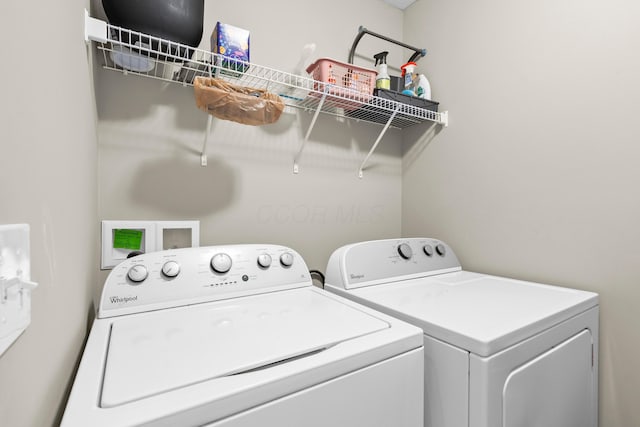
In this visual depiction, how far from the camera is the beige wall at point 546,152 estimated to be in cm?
118

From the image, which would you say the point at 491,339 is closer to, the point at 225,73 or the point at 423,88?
the point at 225,73

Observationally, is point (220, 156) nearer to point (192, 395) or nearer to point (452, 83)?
point (192, 395)

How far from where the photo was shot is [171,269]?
1052 millimetres

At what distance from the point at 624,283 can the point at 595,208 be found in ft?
0.96

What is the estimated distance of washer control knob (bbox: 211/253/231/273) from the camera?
44.1 inches

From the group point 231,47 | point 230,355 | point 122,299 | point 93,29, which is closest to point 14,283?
point 230,355

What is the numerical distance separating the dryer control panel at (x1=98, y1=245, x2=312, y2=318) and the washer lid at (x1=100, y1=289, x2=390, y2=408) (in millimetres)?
45

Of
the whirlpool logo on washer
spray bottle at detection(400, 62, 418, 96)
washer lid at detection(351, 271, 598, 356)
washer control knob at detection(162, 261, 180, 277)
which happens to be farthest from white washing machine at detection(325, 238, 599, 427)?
spray bottle at detection(400, 62, 418, 96)

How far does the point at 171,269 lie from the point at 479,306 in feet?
3.39

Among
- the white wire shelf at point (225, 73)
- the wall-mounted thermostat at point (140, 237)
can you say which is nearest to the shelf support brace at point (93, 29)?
the white wire shelf at point (225, 73)

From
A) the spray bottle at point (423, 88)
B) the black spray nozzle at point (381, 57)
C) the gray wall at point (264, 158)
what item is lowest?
the gray wall at point (264, 158)

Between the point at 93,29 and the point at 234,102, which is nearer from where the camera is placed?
the point at 93,29

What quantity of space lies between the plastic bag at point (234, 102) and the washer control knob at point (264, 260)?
1.66 feet

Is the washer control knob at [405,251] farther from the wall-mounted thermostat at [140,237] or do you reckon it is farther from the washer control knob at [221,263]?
the wall-mounted thermostat at [140,237]
